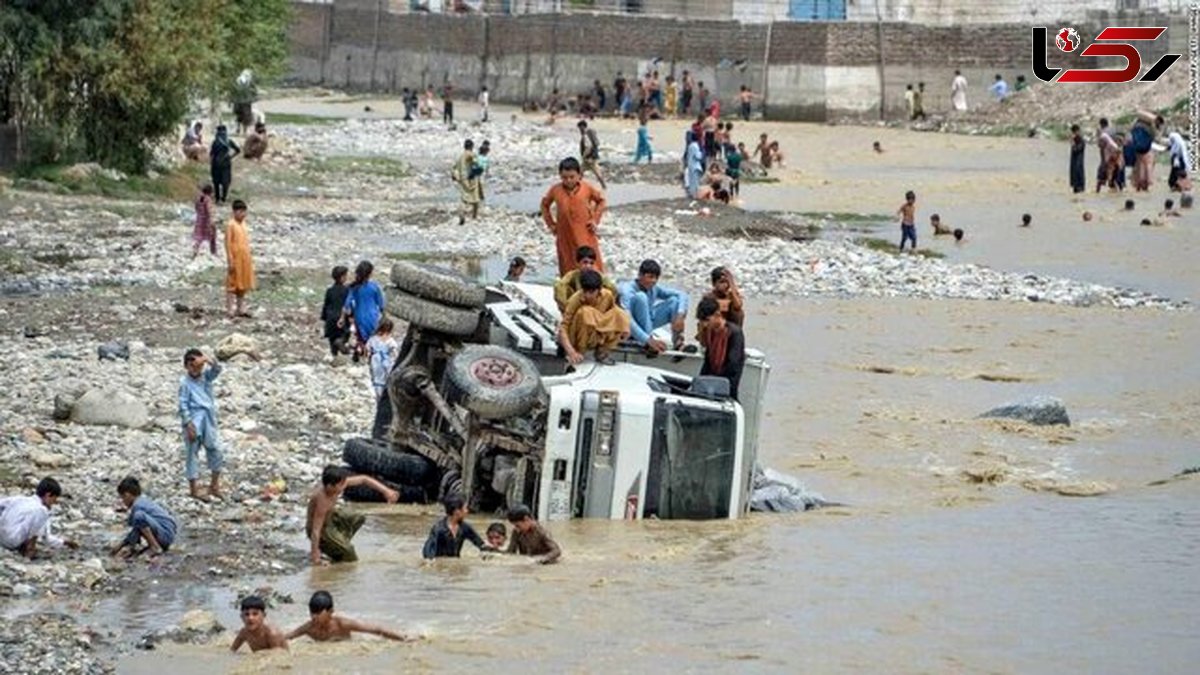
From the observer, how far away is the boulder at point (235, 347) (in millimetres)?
23156

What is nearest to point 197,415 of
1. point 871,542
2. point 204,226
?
point 871,542

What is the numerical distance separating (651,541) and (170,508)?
120 inches

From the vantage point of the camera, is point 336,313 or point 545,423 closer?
point 545,423

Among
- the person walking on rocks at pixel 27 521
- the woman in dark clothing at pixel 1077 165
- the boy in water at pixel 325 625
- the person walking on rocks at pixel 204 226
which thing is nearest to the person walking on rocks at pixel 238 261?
the person walking on rocks at pixel 204 226

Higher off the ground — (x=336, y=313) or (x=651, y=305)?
(x=651, y=305)

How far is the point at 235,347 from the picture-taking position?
2330 cm

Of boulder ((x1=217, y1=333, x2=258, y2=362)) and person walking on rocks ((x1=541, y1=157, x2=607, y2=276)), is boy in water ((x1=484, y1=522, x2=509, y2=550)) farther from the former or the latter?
boulder ((x1=217, y1=333, x2=258, y2=362))

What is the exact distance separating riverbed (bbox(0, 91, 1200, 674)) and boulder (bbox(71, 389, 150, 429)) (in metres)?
0.48

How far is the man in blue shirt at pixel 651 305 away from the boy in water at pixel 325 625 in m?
4.11

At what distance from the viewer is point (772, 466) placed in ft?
67.9

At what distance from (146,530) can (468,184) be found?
70.8 feet

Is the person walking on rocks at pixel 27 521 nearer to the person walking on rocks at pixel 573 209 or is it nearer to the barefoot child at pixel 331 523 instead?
the barefoot child at pixel 331 523

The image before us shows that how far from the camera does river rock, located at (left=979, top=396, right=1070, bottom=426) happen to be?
2247 cm

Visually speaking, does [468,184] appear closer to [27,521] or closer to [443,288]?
[443,288]
